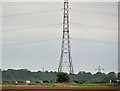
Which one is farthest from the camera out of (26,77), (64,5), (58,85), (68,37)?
(26,77)

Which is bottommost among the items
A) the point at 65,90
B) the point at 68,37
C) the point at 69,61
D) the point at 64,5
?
the point at 65,90

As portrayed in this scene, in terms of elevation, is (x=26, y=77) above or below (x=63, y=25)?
below

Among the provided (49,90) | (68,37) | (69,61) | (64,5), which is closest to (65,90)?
(49,90)

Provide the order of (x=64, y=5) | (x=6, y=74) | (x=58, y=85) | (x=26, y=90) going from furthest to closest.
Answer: (x=6, y=74), (x=64, y=5), (x=58, y=85), (x=26, y=90)

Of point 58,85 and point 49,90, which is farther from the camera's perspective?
point 58,85

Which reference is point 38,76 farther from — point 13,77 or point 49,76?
point 13,77

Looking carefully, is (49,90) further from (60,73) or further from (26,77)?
(26,77)

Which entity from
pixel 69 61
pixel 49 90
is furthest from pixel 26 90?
pixel 69 61

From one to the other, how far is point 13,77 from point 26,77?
8.52 meters

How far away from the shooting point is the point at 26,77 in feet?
361

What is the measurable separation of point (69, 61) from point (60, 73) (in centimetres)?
402

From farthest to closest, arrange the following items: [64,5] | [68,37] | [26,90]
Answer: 1. [64,5]
2. [68,37]
3. [26,90]

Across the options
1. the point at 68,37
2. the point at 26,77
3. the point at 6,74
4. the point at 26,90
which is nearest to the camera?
the point at 26,90

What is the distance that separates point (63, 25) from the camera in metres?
57.8
